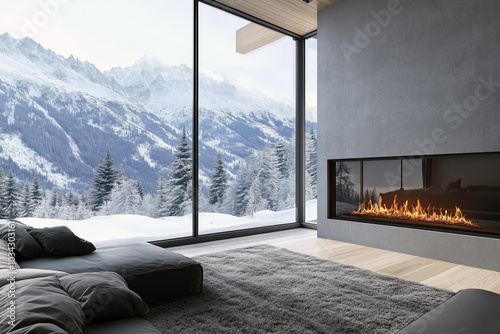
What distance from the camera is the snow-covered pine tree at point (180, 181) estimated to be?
4121 mm

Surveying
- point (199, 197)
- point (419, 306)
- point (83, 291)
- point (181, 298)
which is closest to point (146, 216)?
point (199, 197)

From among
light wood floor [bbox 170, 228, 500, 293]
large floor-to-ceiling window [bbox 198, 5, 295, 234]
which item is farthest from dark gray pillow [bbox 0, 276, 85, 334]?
large floor-to-ceiling window [bbox 198, 5, 295, 234]

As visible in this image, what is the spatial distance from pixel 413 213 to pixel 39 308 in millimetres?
3666

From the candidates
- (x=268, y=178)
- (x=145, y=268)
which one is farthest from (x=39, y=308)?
(x=268, y=178)

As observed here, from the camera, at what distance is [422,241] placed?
140 inches

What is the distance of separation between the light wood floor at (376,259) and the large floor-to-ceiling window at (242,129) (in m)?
0.45

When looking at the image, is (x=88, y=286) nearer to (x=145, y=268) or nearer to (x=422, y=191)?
(x=145, y=268)

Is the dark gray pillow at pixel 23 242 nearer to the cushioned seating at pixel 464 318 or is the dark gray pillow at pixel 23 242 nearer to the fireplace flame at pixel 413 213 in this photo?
the cushioned seating at pixel 464 318

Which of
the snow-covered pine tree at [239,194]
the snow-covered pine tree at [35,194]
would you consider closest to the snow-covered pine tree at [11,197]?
the snow-covered pine tree at [35,194]

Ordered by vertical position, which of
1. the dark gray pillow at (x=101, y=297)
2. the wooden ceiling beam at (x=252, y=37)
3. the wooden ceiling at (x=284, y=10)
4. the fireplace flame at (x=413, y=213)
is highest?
the wooden ceiling at (x=284, y=10)

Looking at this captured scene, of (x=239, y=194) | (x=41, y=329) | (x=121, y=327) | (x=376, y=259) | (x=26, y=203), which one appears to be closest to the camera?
(x=41, y=329)

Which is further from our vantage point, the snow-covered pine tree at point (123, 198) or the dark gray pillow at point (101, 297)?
the snow-covered pine tree at point (123, 198)

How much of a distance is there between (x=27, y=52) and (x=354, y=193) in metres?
3.82

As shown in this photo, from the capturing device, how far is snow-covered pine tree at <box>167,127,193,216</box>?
4.12 m
